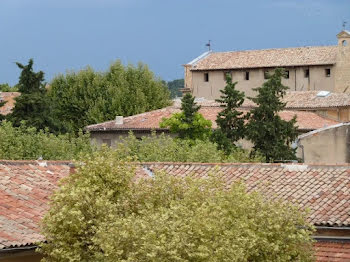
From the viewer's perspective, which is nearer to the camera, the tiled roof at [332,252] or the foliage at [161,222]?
the foliage at [161,222]

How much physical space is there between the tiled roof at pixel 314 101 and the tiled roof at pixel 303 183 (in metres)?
32.7

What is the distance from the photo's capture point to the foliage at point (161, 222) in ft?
54.3

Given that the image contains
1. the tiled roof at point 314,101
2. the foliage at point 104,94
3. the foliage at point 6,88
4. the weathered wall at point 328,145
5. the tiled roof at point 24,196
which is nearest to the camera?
the tiled roof at point 24,196

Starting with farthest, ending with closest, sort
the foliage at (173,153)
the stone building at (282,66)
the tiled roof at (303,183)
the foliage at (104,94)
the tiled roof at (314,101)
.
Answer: the stone building at (282,66), the foliage at (104,94), the tiled roof at (314,101), the foliage at (173,153), the tiled roof at (303,183)

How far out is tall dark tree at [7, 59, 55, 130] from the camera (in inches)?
2096

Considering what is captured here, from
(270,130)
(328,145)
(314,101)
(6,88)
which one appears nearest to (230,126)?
(270,130)

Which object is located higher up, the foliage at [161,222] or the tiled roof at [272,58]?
the tiled roof at [272,58]

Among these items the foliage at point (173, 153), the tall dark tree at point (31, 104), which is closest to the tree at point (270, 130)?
the foliage at point (173, 153)

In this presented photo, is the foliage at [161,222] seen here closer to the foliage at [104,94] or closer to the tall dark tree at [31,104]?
the tall dark tree at [31,104]

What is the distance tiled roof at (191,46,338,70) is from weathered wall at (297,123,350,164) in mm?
33760

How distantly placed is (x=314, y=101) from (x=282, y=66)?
9.75 metres

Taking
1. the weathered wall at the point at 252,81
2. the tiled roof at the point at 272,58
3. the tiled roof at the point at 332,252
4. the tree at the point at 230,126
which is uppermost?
the tiled roof at the point at 272,58

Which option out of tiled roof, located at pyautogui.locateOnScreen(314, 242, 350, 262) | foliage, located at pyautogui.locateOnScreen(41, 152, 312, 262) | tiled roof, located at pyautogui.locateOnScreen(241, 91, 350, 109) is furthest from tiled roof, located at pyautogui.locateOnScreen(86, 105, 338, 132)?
foliage, located at pyautogui.locateOnScreen(41, 152, 312, 262)

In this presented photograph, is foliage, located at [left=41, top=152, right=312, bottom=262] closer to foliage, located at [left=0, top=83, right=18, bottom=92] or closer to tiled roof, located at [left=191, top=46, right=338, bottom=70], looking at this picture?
tiled roof, located at [left=191, top=46, right=338, bottom=70]
